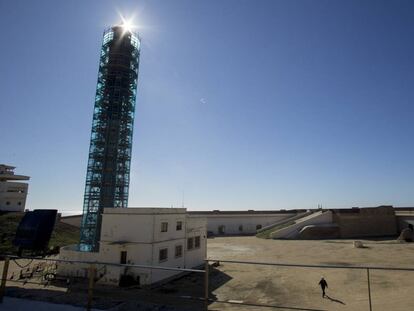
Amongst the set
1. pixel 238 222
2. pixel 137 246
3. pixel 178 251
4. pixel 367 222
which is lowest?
pixel 178 251

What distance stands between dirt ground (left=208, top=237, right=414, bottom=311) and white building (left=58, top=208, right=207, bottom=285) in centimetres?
579

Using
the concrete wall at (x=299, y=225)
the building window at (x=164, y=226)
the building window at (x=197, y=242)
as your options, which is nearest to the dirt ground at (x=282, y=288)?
the building window at (x=197, y=242)

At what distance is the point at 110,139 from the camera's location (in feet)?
147

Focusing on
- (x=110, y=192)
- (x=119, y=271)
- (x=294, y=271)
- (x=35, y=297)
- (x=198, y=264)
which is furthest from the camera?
(x=110, y=192)

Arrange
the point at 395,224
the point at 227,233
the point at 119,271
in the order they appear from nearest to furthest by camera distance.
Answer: the point at 119,271 < the point at 395,224 < the point at 227,233

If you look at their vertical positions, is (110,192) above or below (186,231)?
above

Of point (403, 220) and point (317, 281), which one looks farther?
point (403, 220)

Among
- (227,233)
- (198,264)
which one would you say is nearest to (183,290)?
(198,264)

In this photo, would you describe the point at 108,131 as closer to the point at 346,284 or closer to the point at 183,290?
the point at 183,290

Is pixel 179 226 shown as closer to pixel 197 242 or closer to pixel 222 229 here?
pixel 197 242

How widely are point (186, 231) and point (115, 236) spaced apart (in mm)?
7632

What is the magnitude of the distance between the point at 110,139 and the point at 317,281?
31618mm

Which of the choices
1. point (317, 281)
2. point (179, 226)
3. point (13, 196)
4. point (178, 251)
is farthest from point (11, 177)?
point (317, 281)

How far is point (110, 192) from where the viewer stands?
4381cm
